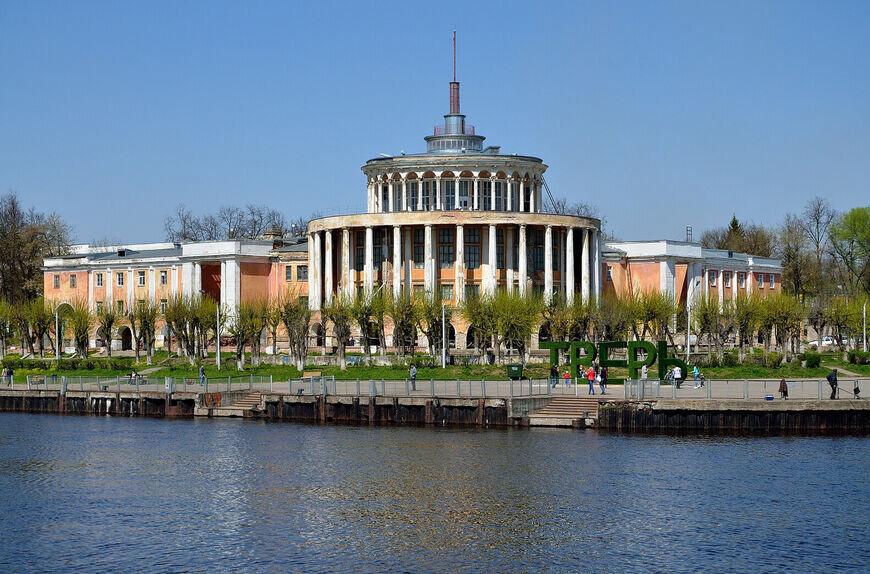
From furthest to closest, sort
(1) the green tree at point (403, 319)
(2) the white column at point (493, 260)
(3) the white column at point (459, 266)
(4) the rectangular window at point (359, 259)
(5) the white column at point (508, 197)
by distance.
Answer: (5) the white column at point (508, 197), (4) the rectangular window at point (359, 259), (2) the white column at point (493, 260), (3) the white column at point (459, 266), (1) the green tree at point (403, 319)

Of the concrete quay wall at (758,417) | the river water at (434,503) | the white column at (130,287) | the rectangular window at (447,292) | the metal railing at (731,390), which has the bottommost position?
the river water at (434,503)

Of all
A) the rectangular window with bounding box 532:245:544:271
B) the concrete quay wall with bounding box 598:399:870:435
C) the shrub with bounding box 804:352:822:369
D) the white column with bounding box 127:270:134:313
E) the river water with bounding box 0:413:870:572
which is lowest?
the river water with bounding box 0:413:870:572

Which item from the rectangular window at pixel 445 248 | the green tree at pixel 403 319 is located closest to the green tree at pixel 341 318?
the green tree at pixel 403 319

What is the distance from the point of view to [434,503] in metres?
42.0

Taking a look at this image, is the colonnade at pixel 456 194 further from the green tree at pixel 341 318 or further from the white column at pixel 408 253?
the green tree at pixel 341 318

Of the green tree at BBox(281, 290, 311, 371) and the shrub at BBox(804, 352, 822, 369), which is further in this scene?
the green tree at BBox(281, 290, 311, 371)

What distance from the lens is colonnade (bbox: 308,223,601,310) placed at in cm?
9862

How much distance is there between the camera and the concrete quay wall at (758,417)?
55906 millimetres

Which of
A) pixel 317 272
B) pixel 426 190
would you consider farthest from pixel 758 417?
pixel 317 272

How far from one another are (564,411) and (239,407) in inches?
718

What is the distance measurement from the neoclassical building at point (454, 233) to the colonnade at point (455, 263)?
0.08 meters

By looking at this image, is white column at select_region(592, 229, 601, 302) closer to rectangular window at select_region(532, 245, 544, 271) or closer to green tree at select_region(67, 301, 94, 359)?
rectangular window at select_region(532, 245, 544, 271)

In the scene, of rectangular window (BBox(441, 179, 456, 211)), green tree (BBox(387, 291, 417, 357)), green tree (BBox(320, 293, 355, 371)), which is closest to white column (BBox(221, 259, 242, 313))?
green tree (BBox(320, 293, 355, 371))

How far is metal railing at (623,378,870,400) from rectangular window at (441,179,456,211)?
40281 mm
